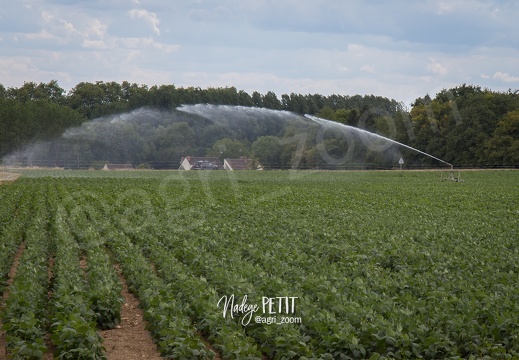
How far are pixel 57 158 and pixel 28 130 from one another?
687 centimetres

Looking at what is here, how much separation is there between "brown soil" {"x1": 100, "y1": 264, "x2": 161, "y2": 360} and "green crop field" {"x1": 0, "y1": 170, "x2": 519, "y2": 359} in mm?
201

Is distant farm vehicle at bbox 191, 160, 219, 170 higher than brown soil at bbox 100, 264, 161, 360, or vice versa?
brown soil at bbox 100, 264, 161, 360

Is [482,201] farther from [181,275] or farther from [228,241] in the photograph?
[181,275]

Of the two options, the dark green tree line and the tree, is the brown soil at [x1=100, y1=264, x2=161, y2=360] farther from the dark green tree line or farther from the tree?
the tree

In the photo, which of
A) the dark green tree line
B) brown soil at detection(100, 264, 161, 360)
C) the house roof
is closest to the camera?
brown soil at detection(100, 264, 161, 360)

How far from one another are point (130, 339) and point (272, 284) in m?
2.23

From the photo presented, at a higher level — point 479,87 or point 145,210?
point 479,87

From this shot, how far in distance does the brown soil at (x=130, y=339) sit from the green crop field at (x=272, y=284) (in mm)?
201

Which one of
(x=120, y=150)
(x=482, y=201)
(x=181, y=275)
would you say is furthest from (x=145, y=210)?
(x=120, y=150)

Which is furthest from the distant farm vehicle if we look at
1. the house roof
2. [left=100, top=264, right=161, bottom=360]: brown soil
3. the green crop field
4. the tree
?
[left=100, top=264, right=161, bottom=360]: brown soil

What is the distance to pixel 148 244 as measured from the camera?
1702 centimetres

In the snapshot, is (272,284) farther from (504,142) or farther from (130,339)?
(504,142)

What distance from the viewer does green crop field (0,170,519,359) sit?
874 cm

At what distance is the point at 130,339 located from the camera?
33.9 ft
